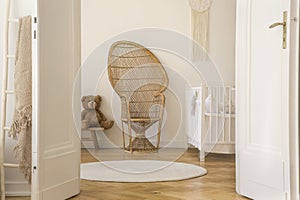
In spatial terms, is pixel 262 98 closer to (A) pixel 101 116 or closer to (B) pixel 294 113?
(B) pixel 294 113

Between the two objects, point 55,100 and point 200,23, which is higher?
point 200,23

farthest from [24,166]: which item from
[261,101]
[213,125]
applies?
[213,125]

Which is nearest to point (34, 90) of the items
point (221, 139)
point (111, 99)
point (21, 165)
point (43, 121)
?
point (43, 121)

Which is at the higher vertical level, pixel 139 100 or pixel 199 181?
pixel 139 100

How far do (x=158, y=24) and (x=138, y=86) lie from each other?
92 cm

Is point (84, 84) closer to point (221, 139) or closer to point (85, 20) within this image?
point (85, 20)

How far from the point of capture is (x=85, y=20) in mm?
5543

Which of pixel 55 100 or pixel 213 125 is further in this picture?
pixel 213 125

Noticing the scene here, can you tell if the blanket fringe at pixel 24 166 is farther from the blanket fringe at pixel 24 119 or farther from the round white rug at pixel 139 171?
the round white rug at pixel 139 171

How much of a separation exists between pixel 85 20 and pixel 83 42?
269mm

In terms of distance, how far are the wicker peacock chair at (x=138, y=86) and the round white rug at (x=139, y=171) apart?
0.52 m

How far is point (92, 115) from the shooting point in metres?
5.21

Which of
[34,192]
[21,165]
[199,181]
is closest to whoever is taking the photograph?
[34,192]

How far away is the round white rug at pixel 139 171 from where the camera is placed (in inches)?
129
